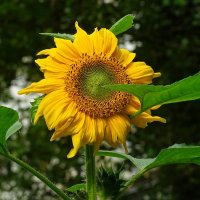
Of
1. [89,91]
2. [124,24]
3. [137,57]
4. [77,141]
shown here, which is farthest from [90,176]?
[137,57]

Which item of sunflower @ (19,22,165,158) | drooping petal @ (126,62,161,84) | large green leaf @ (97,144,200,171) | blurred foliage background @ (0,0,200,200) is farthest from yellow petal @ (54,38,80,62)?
blurred foliage background @ (0,0,200,200)

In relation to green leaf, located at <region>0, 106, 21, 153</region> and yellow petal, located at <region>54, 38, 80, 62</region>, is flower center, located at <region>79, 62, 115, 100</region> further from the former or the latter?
green leaf, located at <region>0, 106, 21, 153</region>

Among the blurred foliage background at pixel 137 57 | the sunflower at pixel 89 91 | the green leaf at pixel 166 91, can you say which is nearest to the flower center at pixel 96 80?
the sunflower at pixel 89 91

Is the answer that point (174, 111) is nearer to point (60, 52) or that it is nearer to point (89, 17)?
point (89, 17)

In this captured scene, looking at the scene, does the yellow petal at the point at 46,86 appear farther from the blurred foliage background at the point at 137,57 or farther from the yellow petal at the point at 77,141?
the blurred foliage background at the point at 137,57

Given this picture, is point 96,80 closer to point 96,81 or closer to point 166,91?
point 96,81

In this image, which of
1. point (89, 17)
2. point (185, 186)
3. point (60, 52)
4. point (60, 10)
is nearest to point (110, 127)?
point (60, 52)

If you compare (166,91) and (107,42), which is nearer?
(166,91)
